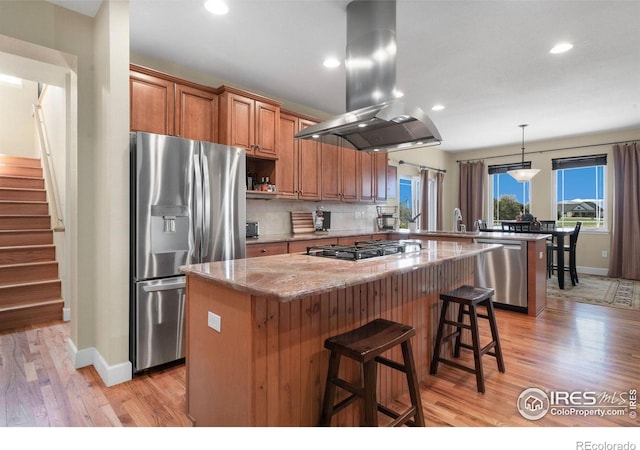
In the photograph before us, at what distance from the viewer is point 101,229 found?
2463 mm

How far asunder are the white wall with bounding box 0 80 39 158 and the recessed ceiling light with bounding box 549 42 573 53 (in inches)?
320

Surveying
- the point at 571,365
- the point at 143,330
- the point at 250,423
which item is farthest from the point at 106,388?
the point at 571,365

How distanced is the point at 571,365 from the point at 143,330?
3239mm

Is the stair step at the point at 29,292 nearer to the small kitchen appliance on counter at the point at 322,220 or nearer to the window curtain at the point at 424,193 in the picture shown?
the small kitchen appliance on counter at the point at 322,220

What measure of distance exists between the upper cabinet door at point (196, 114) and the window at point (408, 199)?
4.44 meters

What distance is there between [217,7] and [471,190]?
22.5 feet

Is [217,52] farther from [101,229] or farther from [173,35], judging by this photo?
[101,229]

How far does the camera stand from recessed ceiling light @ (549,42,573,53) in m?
3.05

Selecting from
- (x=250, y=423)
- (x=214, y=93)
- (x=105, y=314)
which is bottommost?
(x=250, y=423)

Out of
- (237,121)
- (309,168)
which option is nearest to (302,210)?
(309,168)

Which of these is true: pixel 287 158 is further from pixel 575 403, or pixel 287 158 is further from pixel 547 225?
pixel 547 225

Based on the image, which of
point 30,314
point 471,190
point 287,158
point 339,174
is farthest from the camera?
point 471,190

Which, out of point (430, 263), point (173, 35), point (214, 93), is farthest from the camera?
point (214, 93)

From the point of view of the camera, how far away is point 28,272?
392 centimetres
